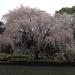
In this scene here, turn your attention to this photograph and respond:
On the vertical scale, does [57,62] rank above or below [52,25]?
below

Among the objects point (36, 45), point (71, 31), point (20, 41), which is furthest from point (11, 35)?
point (71, 31)

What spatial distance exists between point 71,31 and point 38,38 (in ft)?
17.0

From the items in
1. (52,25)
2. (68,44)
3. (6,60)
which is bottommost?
(6,60)

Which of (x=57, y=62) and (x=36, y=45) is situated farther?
(x=36, y=45)

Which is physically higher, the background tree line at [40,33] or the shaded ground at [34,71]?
→ the background tree line at [40,33]

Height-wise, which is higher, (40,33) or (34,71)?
(40,33)

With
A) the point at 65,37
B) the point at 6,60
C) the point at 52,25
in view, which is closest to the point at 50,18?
the point at 52,25

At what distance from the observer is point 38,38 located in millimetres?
39219

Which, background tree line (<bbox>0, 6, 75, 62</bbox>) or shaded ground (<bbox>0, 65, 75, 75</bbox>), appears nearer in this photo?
shaded ground (<bbox>0, 65, 75, 75</bbox>)

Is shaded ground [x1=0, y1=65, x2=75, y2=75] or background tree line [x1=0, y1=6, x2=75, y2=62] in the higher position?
background tree line [x1=0, y1=6, x2=75, y2=62]

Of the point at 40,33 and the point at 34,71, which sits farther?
the point at 40,33

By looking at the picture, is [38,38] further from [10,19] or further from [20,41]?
[10,19]

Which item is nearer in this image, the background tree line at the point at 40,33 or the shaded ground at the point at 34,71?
the shaded ground at the point at 34,71

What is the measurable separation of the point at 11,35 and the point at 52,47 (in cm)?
661
